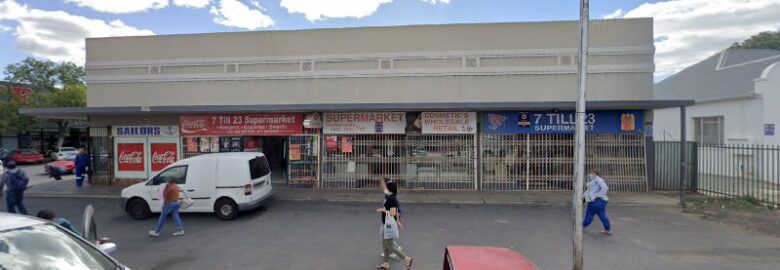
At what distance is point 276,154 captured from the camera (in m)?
15.1

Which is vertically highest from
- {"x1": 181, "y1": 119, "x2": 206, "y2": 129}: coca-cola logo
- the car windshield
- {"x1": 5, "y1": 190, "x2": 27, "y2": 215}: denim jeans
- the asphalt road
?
{"x1": 181, "y1": 119, "x2": 206, "y2": 129}: coca-cola logo

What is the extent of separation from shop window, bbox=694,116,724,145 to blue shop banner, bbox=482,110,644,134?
6.67 metres

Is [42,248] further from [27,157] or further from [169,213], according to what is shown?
[27,157]

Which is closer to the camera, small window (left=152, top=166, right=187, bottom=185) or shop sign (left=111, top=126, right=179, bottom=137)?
small window (left=152, top=166, right=187, bottom=185)

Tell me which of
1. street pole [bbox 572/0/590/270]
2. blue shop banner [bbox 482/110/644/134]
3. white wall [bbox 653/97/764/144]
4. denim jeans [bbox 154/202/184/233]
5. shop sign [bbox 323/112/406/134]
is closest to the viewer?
street pole [bbox 572/0/590/270]

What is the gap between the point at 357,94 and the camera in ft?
43.7

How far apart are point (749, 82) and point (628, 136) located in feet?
26.4

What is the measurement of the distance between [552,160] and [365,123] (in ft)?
21.6

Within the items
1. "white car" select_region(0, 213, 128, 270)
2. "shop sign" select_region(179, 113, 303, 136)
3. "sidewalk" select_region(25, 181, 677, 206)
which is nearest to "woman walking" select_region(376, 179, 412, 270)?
"white car" select_region(0, 213, 128, 270)

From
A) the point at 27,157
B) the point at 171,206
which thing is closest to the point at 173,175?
the point at 171,206

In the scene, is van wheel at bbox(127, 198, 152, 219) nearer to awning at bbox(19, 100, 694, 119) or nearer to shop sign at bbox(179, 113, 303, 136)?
awning at bbox(19, 100, 694, 119)

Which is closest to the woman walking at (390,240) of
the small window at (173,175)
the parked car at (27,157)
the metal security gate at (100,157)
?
the small window at (173,175)

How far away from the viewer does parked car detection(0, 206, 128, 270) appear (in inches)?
113

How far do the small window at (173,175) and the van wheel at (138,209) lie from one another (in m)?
0.59
